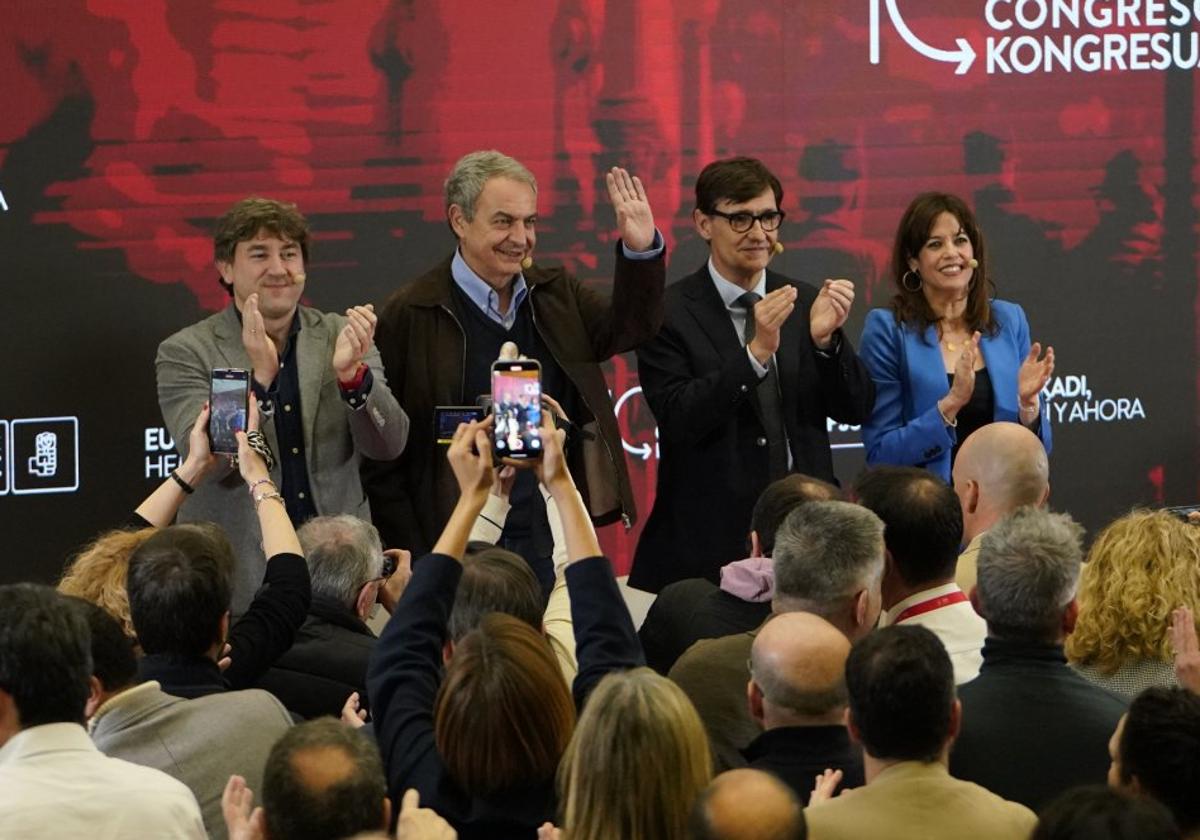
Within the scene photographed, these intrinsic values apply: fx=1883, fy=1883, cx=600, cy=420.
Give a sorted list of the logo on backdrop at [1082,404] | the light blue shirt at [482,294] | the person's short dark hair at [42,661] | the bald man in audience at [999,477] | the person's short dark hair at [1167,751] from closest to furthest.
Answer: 1. the person's short dark hair at [1167,751]
2. the person's short dark hair at [42,661]
3. the bald man in audience at [999,477]
4. the light blue shirt at [482,294]
5. the logo on backdrop at [1082,404]

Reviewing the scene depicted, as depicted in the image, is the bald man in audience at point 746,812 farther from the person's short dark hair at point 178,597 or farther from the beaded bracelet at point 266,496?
the beaded bracelet at point 266,496

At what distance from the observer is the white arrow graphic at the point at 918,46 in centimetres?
662

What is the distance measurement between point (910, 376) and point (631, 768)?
3272 millimetres

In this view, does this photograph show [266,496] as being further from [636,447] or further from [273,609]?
[636,447]

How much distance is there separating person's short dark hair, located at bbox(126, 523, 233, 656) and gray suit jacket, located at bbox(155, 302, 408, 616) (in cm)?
158

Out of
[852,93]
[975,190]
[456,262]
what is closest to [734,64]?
[852,93]

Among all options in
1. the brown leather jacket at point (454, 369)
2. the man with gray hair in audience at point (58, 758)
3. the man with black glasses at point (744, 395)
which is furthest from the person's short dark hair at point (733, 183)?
the man with gray hair in audience at point (58, 758)

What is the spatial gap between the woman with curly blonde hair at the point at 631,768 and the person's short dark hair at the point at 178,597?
1.07 meters

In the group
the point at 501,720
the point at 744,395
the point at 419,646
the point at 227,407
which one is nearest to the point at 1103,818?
the point at 501,720

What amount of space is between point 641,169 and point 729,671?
10.2 ft

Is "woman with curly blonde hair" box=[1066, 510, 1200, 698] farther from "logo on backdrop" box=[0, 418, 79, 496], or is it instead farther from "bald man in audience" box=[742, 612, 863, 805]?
"logo on backdrop" box=[0, 418, 79, 496]

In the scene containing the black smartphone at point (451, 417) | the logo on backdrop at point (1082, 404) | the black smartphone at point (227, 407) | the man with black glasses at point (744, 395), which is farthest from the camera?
the logo on backdrop at point (1082, 404)

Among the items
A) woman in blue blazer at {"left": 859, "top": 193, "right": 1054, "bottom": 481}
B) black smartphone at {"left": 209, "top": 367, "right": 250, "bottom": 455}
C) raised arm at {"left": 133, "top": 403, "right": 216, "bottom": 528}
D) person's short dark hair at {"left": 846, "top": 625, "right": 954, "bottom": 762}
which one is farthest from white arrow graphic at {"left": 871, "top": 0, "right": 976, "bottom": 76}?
person's short dark hair at {"left": 846, "top": 625, "right": 954, "bottom": 762}

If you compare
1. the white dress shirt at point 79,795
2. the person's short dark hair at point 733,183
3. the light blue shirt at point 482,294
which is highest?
the person's short dark hair at point 733,183
